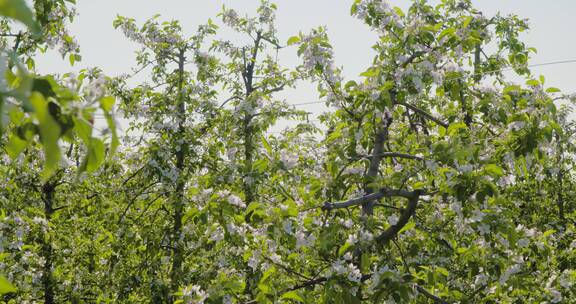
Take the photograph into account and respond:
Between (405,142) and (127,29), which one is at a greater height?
(127,29)

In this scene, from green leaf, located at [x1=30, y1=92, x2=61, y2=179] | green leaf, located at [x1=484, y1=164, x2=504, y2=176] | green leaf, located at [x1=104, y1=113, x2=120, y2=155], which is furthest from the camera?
green leaf, located at [x1=484, y1=164, x2=504, y2=176]

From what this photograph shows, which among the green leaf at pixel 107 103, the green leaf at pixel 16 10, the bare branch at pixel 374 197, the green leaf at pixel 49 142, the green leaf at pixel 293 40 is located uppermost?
the green leaf at pixel 293 40

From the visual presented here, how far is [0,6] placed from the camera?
2.61 ft

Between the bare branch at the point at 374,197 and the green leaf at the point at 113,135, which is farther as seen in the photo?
the bare branch at the point at 374,197

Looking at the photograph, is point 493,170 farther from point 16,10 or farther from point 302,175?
point 16,10

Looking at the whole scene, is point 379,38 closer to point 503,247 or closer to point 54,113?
point 503,247

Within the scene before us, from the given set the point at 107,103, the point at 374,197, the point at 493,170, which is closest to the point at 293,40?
the point at 374,197

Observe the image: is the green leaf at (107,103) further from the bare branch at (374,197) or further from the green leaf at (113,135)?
the bare branch at (374,197)

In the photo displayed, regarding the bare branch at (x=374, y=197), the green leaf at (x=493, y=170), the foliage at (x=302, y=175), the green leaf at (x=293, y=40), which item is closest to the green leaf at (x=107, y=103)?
the foliage at (x=302, y=175)

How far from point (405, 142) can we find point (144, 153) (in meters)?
4.25

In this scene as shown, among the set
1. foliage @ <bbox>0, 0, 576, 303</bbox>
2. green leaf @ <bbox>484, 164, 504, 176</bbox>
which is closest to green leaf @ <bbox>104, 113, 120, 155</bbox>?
foliage @ <bbox>0, 0, 576, 303</bbox>

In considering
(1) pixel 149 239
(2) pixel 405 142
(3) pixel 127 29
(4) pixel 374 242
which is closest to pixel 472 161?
(4) pixel 374 242

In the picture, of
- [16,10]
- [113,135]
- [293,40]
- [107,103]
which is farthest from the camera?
[293,40]

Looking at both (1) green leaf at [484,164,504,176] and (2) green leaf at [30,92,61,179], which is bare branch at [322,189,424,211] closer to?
(1) green leaf at [484,164,504,176]
